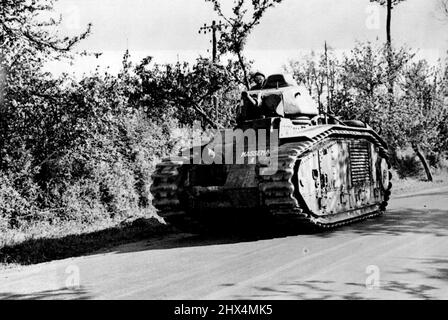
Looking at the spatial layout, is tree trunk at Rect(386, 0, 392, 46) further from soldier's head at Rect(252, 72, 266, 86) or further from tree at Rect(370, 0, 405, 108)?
soldier's head at Rect(252, 72, 266, 86)

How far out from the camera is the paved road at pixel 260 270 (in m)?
5.25

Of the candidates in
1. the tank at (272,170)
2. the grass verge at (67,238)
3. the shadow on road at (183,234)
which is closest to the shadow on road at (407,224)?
the shadow on road at (183,234)

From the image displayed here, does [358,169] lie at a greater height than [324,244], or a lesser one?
greater

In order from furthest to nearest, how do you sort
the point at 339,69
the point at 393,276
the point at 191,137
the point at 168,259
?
1. the point at 339,69
2. the point at 191,137
3. the point at 168,259
4. the point at 393,276

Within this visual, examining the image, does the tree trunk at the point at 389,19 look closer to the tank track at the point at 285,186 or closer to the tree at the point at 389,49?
the tree at the point at 389,49

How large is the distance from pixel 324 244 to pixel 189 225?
2.93 metres

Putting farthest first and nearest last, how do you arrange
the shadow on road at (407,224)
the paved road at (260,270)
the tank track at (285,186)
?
the shadow on road at (407,224) < the tank track at (285,186) < the paved road at (260,270)

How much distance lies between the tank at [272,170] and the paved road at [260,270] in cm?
62

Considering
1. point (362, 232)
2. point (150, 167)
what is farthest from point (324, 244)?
point (150, 167)

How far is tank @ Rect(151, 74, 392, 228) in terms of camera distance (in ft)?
28.7

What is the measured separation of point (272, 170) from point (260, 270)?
260 centimetres

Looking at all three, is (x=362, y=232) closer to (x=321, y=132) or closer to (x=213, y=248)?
(x=321, y=132)
